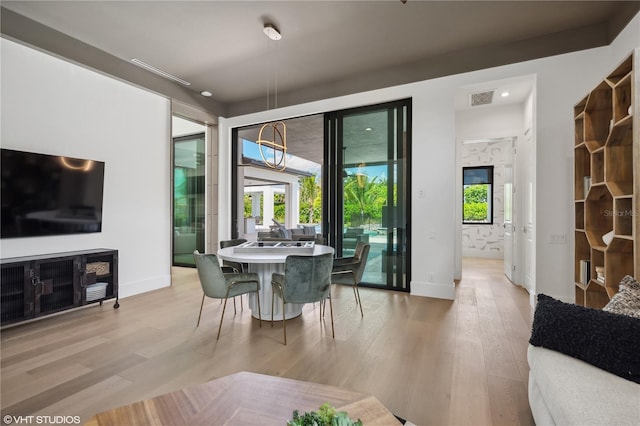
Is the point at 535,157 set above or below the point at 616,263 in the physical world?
above

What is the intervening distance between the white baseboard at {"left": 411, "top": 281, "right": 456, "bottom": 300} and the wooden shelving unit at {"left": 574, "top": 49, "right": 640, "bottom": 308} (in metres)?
1.33

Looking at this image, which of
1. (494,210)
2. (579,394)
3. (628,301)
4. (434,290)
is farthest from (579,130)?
(494,210)

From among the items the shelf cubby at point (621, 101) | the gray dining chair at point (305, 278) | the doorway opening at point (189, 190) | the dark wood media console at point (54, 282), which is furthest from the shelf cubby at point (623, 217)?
the doorway opening at point (189, 190)

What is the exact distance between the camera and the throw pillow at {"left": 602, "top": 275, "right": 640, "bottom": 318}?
5.11ft

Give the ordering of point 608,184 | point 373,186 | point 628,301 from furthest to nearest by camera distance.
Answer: point 373,186, point 608,184, point 628,301

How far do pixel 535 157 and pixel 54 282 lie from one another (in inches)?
227

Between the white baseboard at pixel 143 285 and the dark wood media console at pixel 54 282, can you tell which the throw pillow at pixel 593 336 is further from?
the white baseboard at pixel 143 285

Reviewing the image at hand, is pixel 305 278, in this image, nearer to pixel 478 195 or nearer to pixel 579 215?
pixel 579 215

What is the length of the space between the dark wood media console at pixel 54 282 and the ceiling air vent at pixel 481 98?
17.7ft

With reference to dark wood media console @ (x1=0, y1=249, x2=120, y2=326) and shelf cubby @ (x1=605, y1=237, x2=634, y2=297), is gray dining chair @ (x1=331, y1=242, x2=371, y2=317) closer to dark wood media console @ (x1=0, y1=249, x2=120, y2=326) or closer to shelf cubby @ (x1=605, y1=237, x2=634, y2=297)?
shelf cubby @ (x1=605, y1=237, x2=634, y2=297)

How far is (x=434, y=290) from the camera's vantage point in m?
4.10

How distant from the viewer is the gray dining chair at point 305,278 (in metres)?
2.63

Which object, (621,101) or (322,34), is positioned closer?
(621,101)

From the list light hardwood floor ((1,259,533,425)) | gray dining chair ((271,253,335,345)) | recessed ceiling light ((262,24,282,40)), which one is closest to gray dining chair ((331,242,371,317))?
light hardwood floor ((1,259,533,425))
